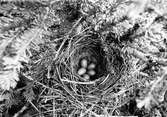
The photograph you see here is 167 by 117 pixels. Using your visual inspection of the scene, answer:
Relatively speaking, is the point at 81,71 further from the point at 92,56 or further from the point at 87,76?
the point at 92,56

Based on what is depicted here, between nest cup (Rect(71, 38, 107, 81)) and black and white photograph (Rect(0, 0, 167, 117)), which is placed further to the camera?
nest cup (Rect(71, 38, 107, 81))

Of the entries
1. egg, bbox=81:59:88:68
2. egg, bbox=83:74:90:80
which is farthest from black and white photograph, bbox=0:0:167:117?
egg, bbox=81:59:88:68

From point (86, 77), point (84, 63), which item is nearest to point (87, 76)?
point (86, 77)

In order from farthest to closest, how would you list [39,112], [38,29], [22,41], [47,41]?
[47,41] → [39,112] → [38,29] → [22,41]

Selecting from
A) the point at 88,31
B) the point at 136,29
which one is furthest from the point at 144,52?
the point at 88,31

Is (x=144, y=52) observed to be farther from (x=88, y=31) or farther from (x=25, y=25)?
(x=25, y=25)

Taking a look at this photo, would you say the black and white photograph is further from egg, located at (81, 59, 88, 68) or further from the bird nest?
egg, located at (81, 59, 88, 68)

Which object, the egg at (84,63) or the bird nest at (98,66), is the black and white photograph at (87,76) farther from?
the egg at (84,63)

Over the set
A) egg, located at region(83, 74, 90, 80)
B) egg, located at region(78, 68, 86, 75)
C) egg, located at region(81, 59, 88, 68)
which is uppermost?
egg, located at region(81, 59, 88, 68)
